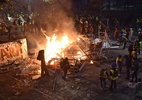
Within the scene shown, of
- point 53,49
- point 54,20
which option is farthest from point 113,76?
point 54,20

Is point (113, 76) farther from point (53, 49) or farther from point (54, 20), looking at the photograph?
point (54, 20)

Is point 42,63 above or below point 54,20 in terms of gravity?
below

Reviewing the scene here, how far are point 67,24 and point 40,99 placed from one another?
1910cm

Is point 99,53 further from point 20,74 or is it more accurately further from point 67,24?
point 67,24

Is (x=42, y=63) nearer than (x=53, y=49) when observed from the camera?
Yes

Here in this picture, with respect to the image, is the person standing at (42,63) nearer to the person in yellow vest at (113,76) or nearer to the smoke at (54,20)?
the person in yellow vest at (113,76)

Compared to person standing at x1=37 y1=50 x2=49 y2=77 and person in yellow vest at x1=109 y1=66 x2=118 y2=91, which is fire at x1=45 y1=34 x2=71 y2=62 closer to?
person standing at x1=37 y1=50 x2=49 y2=77

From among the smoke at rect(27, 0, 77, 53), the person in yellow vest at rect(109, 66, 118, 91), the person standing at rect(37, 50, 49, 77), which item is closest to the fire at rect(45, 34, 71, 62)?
the person standing at rect(37, 50, 49, 77)

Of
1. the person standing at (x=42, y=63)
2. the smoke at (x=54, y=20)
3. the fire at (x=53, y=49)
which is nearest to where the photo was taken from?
the person standing at (x=42, y=63)

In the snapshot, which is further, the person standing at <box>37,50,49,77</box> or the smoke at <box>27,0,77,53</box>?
the smoke at <box>27,0,77,53</box>

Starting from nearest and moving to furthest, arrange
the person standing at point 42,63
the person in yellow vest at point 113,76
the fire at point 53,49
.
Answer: the person in yellow vest at point 113,76
the person standing at point 42,63
the fire at point 53,49

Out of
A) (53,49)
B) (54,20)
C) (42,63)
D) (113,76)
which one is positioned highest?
(54,20)

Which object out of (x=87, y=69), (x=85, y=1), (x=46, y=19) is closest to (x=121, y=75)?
(x=87, y=69)

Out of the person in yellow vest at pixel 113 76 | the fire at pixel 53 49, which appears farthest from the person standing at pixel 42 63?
the person in yellow vest at pixel 113 76
